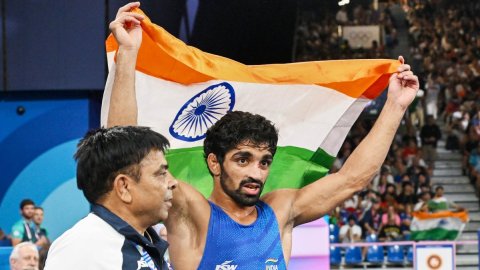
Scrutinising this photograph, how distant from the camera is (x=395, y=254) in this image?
1669 cm

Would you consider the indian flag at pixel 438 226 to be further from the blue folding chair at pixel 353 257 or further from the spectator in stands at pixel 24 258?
the spectator in stands at pixel 24 258

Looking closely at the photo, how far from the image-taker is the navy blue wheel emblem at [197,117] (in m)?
5.35

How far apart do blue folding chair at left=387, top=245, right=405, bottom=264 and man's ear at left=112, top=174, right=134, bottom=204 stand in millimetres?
13957

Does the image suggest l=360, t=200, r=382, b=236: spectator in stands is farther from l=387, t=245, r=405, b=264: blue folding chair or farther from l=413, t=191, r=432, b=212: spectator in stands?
l=387, t=245, r=405, b=264: blue folding chair

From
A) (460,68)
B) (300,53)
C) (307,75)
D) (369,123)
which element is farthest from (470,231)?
(307,75)

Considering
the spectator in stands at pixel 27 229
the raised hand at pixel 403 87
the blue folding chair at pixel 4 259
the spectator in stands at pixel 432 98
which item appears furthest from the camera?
the spectator in stands at pixel 432 98

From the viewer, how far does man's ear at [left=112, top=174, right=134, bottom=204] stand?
308 centimetres

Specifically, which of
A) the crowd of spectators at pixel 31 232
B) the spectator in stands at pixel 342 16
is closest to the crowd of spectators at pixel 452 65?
the spectator in stands at pixel 342 16

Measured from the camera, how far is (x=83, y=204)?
1425 cm

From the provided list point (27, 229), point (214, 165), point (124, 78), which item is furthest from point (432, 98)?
point (124, 78)

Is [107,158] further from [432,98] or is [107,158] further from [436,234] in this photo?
[432,98]

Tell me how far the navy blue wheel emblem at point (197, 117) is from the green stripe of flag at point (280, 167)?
78 mm

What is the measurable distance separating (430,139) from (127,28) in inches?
766

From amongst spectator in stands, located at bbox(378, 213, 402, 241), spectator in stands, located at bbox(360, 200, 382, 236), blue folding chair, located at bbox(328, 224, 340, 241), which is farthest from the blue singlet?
spectator in stands, located at bbox(360, 200, 382, 236)
